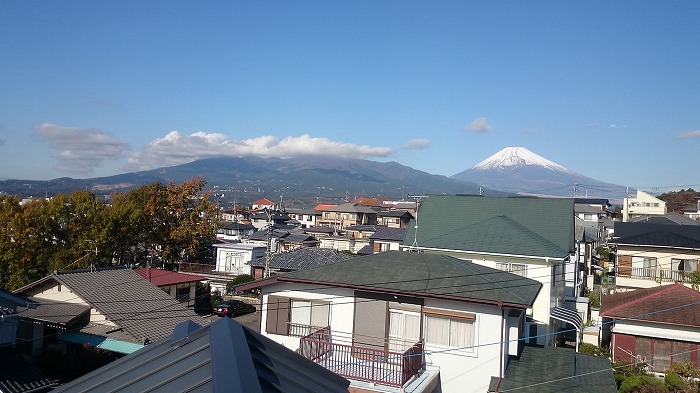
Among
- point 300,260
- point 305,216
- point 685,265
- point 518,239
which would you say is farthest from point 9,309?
point 305,216

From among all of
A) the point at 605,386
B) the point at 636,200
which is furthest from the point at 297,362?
the point at 636,200

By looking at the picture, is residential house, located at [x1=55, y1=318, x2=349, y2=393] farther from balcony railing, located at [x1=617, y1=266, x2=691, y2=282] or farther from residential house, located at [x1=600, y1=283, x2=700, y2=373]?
balcony railing, located at [x1=617, y1=266, x2=691, y2=282]

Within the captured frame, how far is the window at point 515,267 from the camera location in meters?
18.2

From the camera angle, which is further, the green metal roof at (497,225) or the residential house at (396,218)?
the residential house at (396,218)

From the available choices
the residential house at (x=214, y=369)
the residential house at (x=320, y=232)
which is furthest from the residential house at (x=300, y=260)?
the residential house at (x=214, y=369)

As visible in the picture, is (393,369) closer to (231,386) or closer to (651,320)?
(231,386)

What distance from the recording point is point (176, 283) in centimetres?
2567

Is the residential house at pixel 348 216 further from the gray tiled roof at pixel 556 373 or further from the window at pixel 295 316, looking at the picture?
the gray tiled roof at pixel 556 373

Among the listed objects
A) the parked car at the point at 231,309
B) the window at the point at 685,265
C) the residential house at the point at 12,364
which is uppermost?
the window at the point at 685,265

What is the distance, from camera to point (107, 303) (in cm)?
1828

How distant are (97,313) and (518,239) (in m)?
16.4

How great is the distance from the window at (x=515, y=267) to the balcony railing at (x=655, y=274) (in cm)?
1244

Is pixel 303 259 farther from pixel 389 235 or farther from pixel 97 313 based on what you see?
pixel 389 235

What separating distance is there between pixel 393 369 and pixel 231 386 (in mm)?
8800
